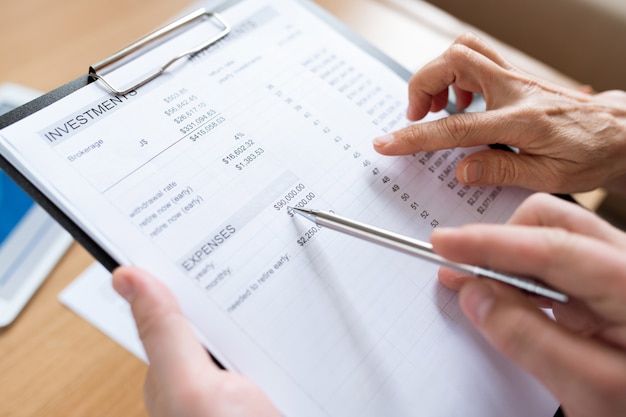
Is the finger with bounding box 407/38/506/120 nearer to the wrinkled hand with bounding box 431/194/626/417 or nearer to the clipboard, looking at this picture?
the clipboard

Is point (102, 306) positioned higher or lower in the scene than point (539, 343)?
higher

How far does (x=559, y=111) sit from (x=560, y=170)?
7 centimetres

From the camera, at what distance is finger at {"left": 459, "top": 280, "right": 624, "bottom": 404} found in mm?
312

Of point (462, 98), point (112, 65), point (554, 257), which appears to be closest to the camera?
point (554, 257)

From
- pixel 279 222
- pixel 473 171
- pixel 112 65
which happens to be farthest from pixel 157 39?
pixel 473 171

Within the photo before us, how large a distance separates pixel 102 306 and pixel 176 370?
0.27 metres

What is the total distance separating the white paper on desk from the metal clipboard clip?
0.24 m

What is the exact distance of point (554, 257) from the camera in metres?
0.31

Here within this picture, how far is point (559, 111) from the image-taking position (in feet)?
1.66

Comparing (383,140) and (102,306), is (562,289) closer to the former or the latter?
(383,140)

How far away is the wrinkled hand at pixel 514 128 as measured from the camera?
0.48 metres

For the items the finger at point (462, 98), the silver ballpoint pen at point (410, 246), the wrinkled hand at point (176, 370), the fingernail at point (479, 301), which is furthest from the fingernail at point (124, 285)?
the finger at point (462, 98)

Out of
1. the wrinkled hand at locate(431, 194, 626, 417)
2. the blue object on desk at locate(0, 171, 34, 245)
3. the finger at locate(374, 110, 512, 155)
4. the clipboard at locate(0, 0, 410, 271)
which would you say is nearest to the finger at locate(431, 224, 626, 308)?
the wrinkled hand at locate(431, 194, 626, 417)

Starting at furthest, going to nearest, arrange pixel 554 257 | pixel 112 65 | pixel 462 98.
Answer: pixel 462 98 < pixel 112 65 < pixel 554 257
